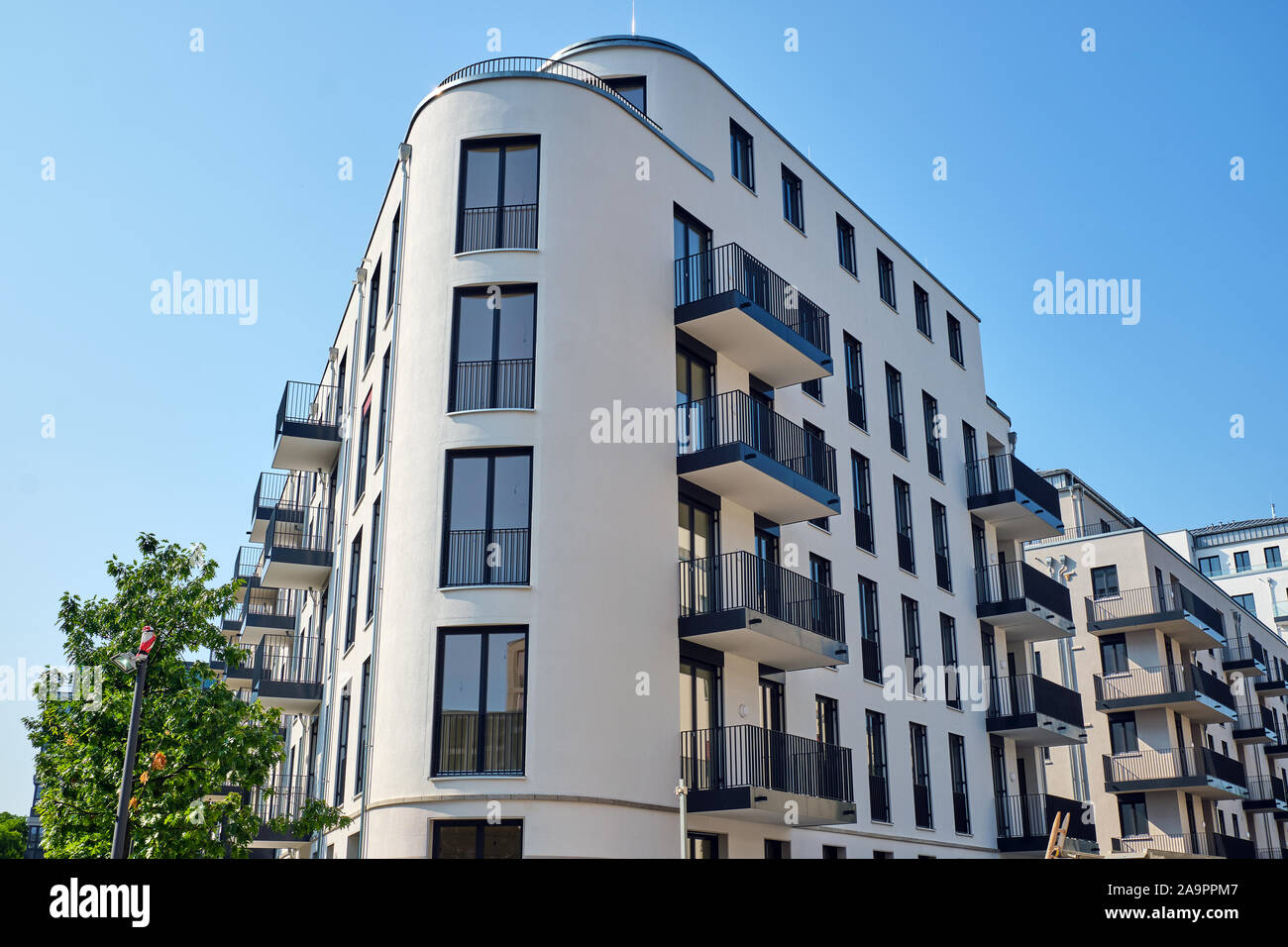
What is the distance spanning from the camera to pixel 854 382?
101 ft

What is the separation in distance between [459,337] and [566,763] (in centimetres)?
834

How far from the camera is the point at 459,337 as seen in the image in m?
22.1

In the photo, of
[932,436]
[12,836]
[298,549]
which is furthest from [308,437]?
[12,836]

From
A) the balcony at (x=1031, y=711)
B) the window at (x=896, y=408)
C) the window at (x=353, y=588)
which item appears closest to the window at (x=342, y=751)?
the window at (x=353, y=588)

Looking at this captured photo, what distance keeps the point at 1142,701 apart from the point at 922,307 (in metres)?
17.9

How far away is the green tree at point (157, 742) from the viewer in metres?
22.0

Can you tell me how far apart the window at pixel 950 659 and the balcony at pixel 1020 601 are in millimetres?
1780

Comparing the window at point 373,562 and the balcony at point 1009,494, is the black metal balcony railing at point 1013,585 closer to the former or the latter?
the balcony at point 1009,494

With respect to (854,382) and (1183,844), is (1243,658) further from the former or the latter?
(854,382)

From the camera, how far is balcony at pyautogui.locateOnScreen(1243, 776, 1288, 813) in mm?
50625
